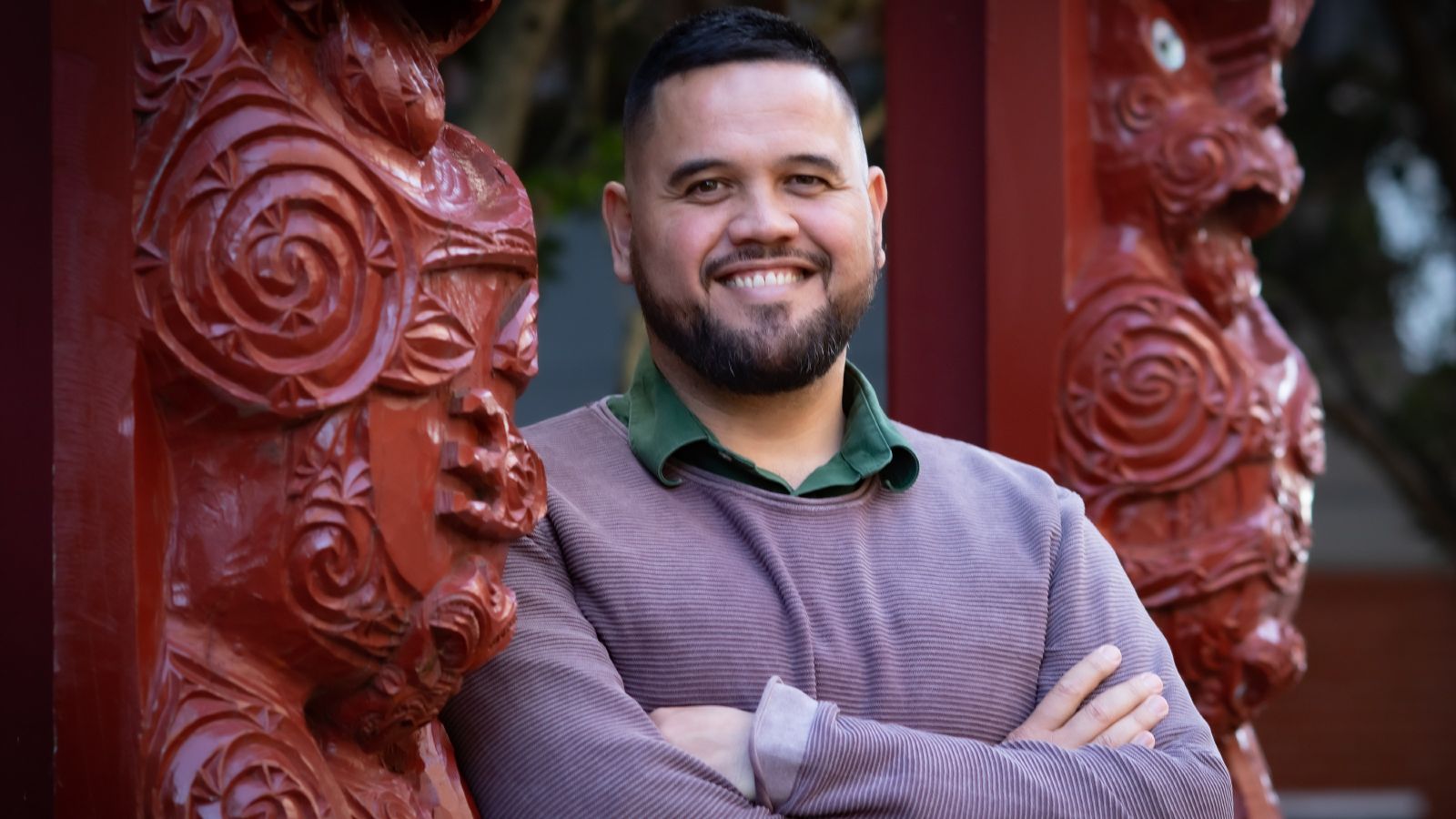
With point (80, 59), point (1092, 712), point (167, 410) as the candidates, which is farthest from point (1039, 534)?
point (80, 59)

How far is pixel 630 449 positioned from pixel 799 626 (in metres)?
0.35

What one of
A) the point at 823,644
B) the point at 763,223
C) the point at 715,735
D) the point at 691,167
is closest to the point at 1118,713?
the point at 823,644

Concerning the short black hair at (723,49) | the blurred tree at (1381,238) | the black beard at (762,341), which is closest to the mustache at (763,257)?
the black beard at (762,341)

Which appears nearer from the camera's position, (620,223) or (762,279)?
(762,279)

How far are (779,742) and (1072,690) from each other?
0.43 meters

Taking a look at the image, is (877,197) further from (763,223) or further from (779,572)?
(779,572)

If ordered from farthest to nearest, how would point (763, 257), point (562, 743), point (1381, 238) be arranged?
point (1381, 238)
point (763, 257)
point (562, 743)

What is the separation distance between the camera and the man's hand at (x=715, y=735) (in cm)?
195

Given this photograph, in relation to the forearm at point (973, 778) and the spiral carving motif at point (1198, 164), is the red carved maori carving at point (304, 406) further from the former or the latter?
the spiral carving motif at point (1198, 164)

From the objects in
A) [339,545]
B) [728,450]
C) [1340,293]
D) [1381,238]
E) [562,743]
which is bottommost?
[1340,293]

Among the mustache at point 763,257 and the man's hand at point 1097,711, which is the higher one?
the mustache at point 763,257

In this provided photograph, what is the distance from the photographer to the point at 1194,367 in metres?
3.22

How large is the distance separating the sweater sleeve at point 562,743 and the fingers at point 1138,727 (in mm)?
470

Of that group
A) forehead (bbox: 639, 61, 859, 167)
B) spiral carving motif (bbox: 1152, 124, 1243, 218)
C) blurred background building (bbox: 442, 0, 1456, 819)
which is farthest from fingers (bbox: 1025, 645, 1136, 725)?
spiral carving motif (bbox: 1152, 124, 1243, 218)
